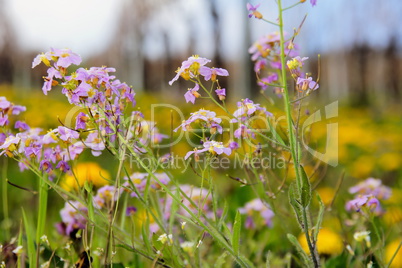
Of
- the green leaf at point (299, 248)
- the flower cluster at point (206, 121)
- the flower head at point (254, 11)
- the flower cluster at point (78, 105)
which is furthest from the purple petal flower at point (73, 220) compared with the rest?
the flower head at point (254, 11)

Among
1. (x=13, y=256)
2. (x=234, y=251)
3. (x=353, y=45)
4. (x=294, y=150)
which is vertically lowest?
(x=353, y=45)

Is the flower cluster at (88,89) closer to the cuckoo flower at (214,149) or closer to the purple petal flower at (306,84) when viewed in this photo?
the cuckoo flower at (214,149)

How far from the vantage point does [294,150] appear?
1.04m

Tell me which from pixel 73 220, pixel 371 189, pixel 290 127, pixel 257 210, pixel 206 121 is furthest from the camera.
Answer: pixel 257 210

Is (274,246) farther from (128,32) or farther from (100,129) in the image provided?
(128,32)

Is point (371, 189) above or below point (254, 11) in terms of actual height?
below

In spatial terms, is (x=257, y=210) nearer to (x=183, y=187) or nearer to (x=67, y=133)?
(x=183, y=187)

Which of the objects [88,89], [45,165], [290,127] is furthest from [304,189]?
[45,165]

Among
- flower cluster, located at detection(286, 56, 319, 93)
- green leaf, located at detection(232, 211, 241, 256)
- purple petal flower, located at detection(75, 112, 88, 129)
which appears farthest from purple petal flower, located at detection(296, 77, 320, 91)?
purple petal flower, located at detection(75, 112, 88, 129)

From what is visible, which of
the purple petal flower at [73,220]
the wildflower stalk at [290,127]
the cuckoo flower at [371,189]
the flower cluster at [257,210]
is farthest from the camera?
the flower cluster at [257,210]

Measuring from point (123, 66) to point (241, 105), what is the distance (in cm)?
2093

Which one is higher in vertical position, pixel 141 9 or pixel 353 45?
pixel 141 9

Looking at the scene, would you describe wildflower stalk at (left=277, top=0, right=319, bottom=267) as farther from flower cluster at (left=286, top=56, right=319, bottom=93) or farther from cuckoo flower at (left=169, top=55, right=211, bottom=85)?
cuckoo flower at (left=169, top=55, right=211, bottom=85)

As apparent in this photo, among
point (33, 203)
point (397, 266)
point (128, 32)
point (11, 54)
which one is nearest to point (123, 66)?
point (128, 32)
